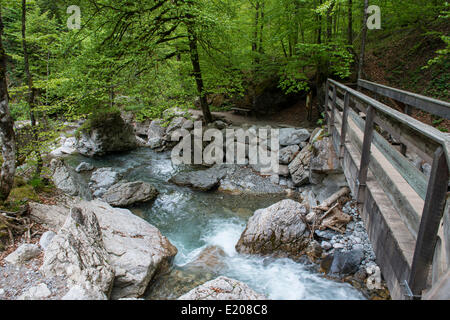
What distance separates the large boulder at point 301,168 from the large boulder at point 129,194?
5.39 m

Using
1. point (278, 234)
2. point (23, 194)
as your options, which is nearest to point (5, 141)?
point (23, 194)

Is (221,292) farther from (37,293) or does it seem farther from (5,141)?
(5,141)

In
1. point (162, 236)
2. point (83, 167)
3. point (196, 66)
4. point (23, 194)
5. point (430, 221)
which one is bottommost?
point (162, 236)

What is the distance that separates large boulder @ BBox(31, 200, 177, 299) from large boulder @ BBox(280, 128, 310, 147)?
22.6 feet

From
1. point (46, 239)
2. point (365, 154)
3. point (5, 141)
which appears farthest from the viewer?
point (5, 141)

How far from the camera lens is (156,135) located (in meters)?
16.5

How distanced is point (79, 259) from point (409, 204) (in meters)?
4.84

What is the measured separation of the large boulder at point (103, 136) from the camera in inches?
565

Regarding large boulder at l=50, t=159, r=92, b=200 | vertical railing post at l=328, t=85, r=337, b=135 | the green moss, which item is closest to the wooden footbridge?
vertical railing post at l=328, t=85, r=337, b=135

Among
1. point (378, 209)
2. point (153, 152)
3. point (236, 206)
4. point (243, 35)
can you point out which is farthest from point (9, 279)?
point (243, 35)

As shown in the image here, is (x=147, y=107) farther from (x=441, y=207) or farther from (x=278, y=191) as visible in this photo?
(x=441, y=207)

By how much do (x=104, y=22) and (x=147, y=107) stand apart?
375 cm

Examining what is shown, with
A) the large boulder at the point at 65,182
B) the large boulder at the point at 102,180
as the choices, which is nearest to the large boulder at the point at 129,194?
the large boulder at the point at 102,180

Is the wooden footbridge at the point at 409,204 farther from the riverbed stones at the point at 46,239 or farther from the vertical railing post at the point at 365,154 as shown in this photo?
the riverbed stones at the point at 46,239
